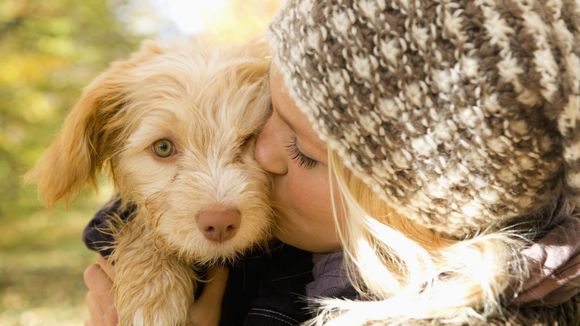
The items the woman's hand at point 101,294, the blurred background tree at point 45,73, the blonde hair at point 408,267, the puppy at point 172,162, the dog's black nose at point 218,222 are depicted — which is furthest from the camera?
the blurred background tree at point 45,73

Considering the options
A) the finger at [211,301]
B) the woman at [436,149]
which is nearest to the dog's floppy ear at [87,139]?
the finger at [211,301]

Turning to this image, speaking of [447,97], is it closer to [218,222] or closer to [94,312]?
[218,222]

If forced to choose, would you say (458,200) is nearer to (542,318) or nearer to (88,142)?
(542,318)

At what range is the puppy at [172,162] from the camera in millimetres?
2459

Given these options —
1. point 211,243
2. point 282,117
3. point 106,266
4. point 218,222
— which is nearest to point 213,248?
point 211,243

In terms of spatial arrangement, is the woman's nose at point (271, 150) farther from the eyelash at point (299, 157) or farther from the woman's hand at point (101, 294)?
the woman's hand at point (101, 294)

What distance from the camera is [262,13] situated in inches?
235

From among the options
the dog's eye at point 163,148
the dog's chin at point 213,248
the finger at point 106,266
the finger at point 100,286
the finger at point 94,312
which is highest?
the dog's eye at point 163,148

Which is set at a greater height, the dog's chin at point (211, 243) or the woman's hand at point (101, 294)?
the dog's chin at point (211, 243)

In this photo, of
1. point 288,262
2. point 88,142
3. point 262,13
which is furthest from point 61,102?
point 288,262

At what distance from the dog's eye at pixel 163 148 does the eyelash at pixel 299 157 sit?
0.53 meters

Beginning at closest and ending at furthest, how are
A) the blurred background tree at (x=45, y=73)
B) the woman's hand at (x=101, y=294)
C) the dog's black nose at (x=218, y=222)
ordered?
the dog's black nose at (x=218, y=222)
the woman's hand at (x=101, y=294)
the blurred background tree at (x=45, y=73)

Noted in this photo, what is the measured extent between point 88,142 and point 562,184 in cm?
194

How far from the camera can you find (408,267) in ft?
7.33
